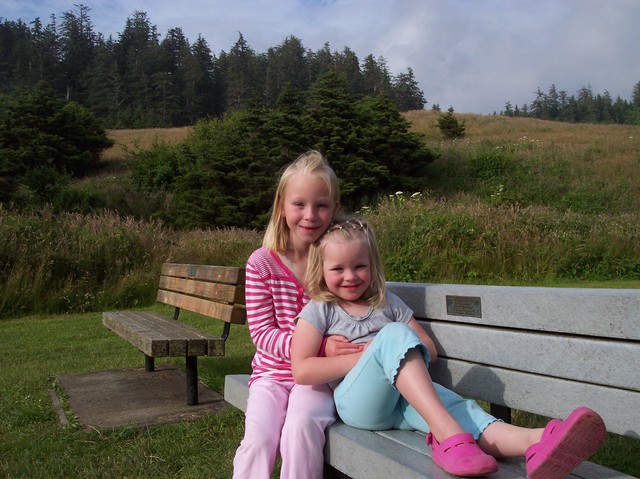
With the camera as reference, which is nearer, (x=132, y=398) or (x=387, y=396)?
(x=387, y=396)

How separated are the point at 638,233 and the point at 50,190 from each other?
→ 20.0 metres

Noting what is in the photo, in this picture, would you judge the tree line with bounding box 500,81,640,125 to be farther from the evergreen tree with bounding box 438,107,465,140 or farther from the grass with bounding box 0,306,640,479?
the grass with bounding box 0,306,640,479

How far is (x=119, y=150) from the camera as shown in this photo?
38062 mm

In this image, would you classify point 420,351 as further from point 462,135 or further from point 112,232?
point 462,135

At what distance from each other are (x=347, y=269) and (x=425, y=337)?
0.39 metres

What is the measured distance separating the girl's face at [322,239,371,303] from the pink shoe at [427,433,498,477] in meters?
0.76

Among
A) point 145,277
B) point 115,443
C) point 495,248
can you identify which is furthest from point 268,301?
point 495,248

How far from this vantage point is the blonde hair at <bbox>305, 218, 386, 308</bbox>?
8.26ft

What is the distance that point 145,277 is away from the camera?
980 centimetres

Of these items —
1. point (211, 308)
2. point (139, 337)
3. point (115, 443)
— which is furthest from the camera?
point (211, 308)

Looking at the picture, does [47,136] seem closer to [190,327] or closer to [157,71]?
[190,327]

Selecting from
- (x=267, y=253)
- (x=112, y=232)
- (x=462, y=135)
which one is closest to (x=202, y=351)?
(x=267, y=253)

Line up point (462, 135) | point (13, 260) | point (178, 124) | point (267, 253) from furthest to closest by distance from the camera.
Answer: point (178, 124) < point (462, 135) < point (13, 260) < point (267, 253)

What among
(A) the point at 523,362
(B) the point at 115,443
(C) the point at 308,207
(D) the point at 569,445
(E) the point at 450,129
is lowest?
(B) the point at 115,443
